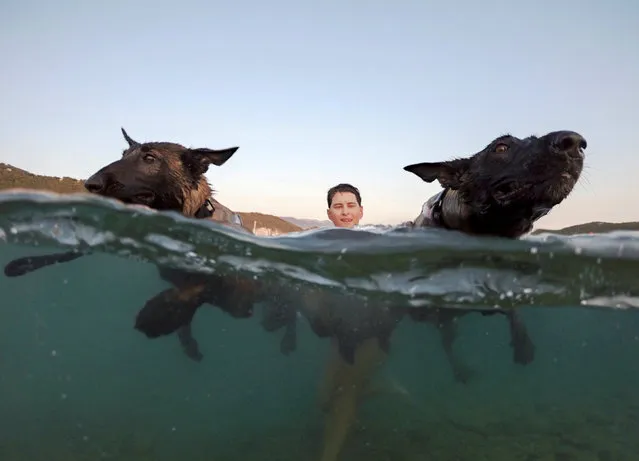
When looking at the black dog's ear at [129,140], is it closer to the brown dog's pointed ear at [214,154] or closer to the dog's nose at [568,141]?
the brown dog's pointed ear at [214,154]

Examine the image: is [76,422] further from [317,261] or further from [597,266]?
[597,266]

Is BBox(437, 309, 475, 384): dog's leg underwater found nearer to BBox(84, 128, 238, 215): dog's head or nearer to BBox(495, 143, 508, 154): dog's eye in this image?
BBox(495, 143, 508, 154): dog's eye

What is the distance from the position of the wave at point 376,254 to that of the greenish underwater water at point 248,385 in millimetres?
798

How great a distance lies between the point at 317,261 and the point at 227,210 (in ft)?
4.71

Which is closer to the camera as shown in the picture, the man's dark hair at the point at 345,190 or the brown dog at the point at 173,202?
the brown dog at the point at 173,202

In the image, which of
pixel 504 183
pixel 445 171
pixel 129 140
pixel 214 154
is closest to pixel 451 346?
pixel 445 171

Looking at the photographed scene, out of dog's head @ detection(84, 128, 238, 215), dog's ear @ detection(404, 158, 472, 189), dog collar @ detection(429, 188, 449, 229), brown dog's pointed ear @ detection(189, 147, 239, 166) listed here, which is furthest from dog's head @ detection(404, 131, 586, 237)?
dog's head @ detection(84, 128, 238, 215)

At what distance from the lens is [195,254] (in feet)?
17.9

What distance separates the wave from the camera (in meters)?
5.06

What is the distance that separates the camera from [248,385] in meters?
7.36

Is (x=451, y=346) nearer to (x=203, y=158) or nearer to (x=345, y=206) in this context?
(x=345, y=206)

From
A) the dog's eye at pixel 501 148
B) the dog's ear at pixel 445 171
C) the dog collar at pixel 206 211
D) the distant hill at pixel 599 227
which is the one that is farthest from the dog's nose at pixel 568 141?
the dog collar at pixel 206 211

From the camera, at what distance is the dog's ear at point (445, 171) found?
4574mm

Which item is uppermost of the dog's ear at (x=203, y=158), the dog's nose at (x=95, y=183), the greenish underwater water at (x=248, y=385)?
the dog's ear at (x=203, y=158)
